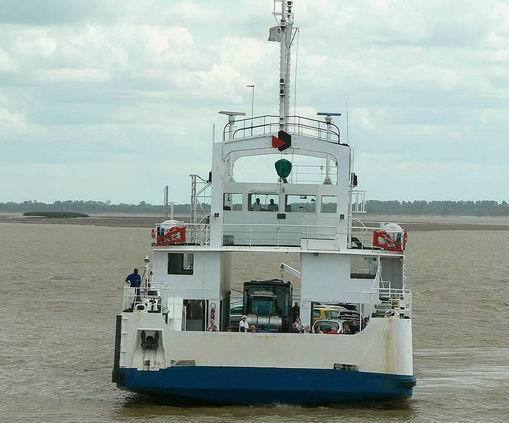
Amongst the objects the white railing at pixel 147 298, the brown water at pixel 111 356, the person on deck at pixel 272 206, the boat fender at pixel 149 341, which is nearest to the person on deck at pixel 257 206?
the person on deck at pixel 272 206

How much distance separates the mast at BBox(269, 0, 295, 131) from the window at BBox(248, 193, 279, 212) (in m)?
2.11

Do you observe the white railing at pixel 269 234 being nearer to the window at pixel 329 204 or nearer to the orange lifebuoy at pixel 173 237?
the window at pixel 329 204

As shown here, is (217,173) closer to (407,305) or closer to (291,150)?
(291,150)

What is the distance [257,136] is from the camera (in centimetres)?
2447

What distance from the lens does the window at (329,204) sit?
25625mm

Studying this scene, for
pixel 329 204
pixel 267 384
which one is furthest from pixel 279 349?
pixel 329 204

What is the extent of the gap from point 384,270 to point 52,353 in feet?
34.8

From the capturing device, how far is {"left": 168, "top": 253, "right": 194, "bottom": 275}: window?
24.7 meters

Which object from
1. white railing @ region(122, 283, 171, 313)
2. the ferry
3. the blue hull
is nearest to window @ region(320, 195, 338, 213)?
the ferry

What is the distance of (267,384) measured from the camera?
21.9 metres

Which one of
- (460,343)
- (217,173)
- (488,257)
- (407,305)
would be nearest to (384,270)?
(407,305)

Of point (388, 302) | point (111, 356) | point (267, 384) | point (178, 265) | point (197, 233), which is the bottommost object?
point (111, 356)

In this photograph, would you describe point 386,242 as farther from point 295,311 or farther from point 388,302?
point 295,311

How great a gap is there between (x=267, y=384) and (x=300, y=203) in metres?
5.50
